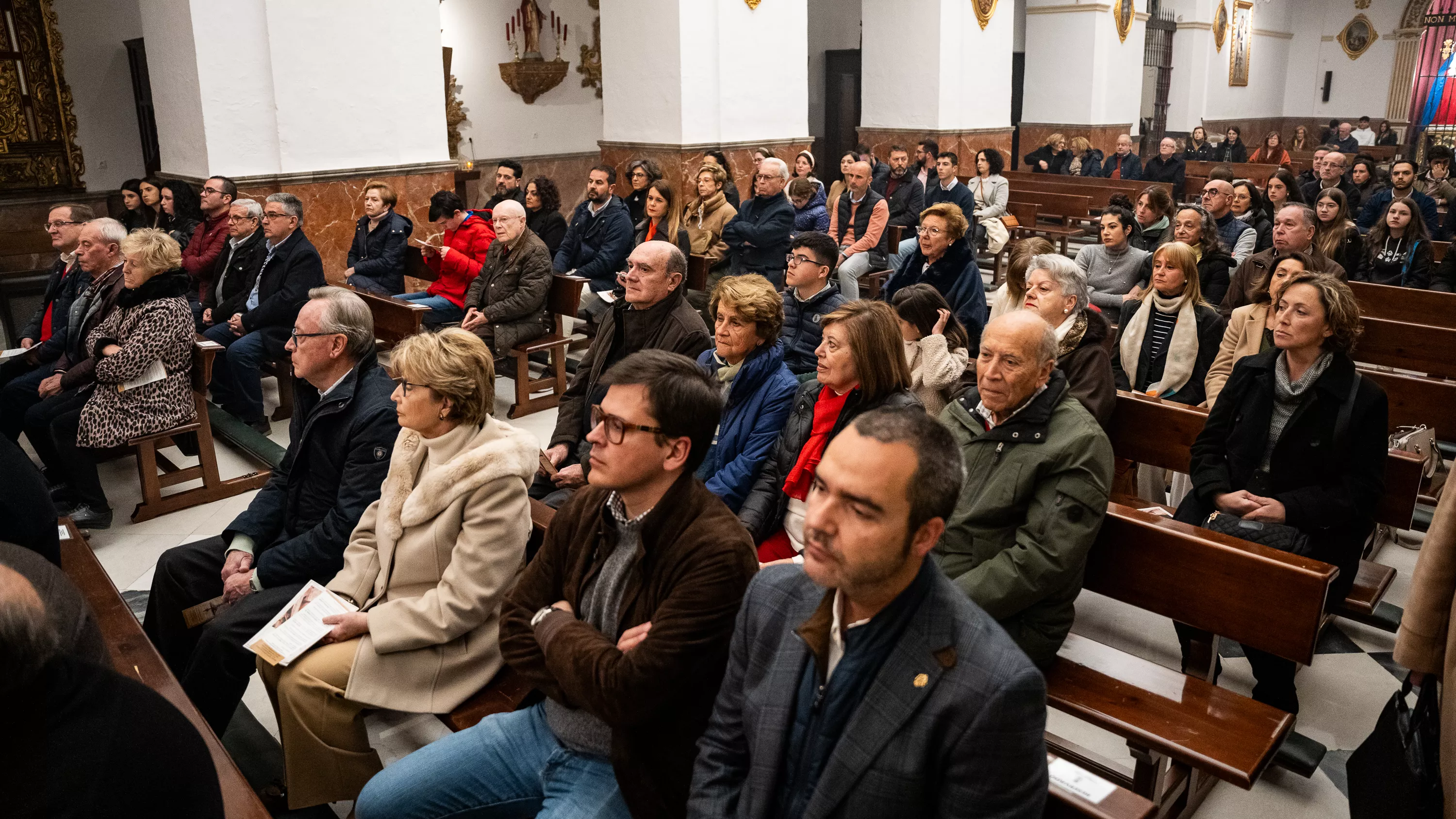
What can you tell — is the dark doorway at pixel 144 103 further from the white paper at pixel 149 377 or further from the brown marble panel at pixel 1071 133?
the brown marble panel at pixel 1071 133

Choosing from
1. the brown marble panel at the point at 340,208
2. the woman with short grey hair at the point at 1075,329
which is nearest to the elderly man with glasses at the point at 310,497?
the woman with short grey hair at the point at 1075,329

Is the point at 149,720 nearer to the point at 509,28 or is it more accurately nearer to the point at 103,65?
the point at 103,65

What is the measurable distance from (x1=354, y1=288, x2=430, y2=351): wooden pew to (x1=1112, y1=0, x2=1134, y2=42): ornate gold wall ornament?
14403 mm

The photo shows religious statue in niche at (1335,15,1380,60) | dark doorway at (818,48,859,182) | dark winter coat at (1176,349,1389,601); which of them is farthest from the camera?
religious statue in niche at (1335,15,1380,60)

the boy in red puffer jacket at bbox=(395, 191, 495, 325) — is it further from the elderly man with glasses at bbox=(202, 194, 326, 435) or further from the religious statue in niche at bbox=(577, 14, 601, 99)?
the religious statue in niche at bbox=(577, 14, 601, 99)

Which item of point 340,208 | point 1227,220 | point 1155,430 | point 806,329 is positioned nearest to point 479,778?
point 1155,430

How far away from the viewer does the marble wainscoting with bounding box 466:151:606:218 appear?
43.9 feet

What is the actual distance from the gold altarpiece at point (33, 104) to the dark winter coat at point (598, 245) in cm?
642

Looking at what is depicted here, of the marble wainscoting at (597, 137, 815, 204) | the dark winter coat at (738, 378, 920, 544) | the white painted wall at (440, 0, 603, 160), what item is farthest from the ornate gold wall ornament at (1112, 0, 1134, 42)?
the dark winter coat at (738, 378, 920, 544)

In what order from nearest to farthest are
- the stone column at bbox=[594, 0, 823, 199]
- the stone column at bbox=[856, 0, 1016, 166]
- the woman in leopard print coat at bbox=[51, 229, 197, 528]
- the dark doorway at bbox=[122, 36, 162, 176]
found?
1. the woman in leopard print coat at bbox=[51, 229, 197, 528]
2. the stone column at bbox=[594, 0, 823, 199]
3. the dark doorway at bbox=[122, 36, 162, 176]
4. the stone column at bbox=[856, 0, 1016, 166]

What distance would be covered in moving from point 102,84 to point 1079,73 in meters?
13.6

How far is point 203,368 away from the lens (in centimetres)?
520

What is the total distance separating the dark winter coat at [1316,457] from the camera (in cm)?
317

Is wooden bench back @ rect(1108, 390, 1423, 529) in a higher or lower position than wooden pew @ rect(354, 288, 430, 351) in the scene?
lower
